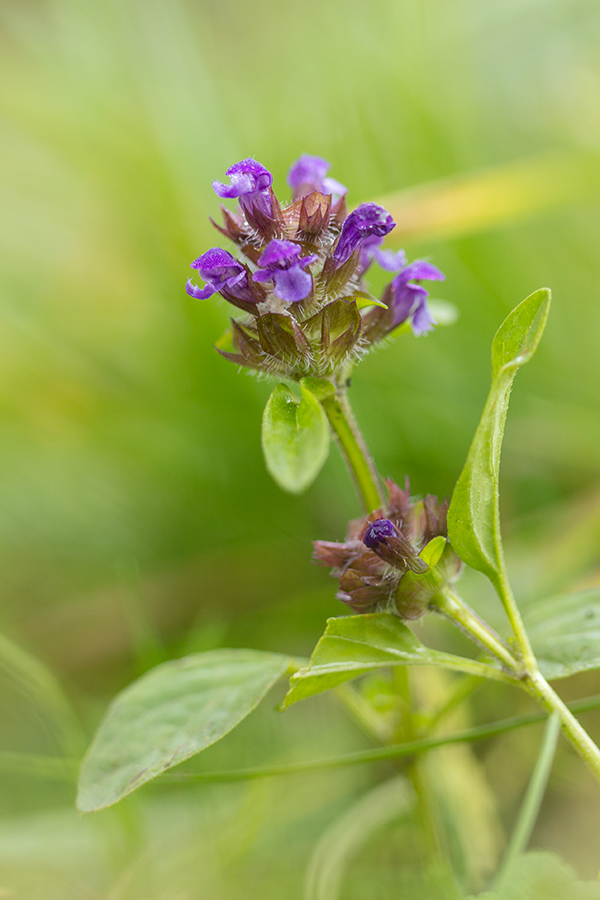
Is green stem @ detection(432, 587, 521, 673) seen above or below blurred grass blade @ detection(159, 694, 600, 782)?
above

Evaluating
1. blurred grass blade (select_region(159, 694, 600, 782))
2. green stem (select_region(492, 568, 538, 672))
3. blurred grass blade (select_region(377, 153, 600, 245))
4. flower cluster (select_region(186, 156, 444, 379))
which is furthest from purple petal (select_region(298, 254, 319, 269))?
blurred grass blade (select_region(377, 153, 600, 245))

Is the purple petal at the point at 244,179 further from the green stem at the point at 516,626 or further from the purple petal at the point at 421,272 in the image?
the green stem at the point at 516,626

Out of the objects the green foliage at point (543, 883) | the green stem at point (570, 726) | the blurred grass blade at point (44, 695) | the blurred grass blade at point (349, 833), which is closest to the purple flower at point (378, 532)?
the green stem at point (570, 726)

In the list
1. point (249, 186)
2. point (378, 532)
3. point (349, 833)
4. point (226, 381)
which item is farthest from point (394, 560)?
point (226, 381)

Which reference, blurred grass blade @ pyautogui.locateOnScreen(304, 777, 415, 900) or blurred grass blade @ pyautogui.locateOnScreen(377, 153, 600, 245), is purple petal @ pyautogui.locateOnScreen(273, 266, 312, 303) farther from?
blurred grass blade @ pyautogui.locateOnScreen(377, 153, 600, 245)

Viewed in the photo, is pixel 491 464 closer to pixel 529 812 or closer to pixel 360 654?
pixel 360 654

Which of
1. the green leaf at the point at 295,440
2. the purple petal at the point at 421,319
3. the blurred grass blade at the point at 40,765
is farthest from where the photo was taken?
the blurred grass blade at the point at 40,765
